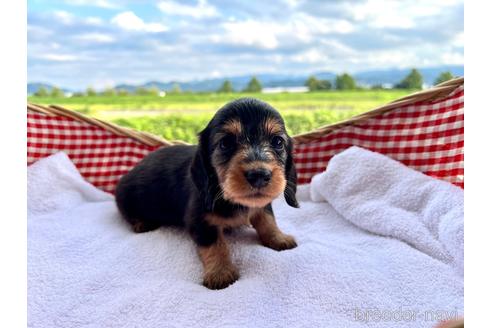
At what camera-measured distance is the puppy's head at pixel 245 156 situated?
6.16 ft

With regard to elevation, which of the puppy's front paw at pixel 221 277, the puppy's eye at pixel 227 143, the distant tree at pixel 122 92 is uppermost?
the distant tree at pixel 122 92

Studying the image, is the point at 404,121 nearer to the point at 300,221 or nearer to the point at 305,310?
the point at 300,221

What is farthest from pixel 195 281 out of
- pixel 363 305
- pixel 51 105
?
pixel 51 105

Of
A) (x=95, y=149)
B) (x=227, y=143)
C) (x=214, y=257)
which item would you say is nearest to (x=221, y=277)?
(x=214, y=257)

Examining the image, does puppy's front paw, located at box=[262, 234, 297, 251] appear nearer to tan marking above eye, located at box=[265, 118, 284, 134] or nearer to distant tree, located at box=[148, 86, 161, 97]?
tan marking above eye, located at box=[265, 118, 284, 134]

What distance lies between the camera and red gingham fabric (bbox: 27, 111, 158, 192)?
3479 millimetres

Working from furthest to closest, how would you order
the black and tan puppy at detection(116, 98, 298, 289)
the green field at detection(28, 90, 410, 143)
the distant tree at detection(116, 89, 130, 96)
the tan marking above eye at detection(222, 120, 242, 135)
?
1. the distant tree at detection(116, 89, 130, 96)
2. the green field at detection(28, 90, 410, 143)
3. the tan marking above eye at detection(222, 120, 242, 135)
4. the black and tan puppy at detection(116, 98, 298, 289)

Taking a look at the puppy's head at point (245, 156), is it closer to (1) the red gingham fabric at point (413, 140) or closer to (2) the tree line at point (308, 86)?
(1) the red gingham fabric at point (413, 140)

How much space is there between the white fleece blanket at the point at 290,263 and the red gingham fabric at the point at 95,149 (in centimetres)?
33

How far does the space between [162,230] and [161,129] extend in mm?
1751

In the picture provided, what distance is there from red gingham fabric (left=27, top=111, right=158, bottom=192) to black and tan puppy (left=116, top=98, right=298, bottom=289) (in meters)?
0.90

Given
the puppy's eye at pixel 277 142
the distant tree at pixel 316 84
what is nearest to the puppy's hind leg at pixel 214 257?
the puppy's eye at pixel 277 142

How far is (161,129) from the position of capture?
4262 mm

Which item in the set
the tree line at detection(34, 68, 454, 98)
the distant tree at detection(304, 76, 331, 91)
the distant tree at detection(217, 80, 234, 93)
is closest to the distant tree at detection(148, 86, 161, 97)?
the tree line at detection(34, 68, 454, 98)
